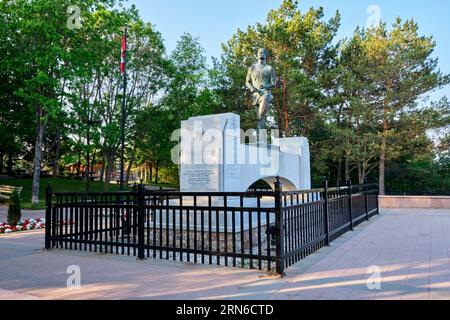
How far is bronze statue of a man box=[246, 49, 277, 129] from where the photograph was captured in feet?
41.8

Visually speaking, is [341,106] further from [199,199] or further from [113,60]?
[199,199]

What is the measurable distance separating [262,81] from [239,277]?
911 cm

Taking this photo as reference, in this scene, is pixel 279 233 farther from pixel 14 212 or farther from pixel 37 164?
pixel 37 164

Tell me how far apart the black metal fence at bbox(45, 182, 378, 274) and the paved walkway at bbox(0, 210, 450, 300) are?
0.88 feet

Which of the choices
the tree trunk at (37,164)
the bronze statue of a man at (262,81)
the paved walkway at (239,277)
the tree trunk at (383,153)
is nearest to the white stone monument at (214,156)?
the bronze statue of a man at (262,81)

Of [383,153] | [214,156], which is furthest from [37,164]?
[383,153]

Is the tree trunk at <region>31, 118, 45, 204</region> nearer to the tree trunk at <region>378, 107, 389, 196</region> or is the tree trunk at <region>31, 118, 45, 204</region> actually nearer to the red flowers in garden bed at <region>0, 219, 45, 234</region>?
the red flowers in garden bed at <region>0, 219, 45, 234</region>

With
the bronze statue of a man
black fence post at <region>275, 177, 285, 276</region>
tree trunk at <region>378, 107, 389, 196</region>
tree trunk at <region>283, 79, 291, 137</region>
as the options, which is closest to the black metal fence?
black fence post at <region>275, 177, 285, 276</region>

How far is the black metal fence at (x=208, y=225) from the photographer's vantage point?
213 inches

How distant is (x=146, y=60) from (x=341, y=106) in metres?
16.0

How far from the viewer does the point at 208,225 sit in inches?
279

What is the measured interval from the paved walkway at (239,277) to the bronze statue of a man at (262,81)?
6.91 m

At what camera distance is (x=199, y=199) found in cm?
976
